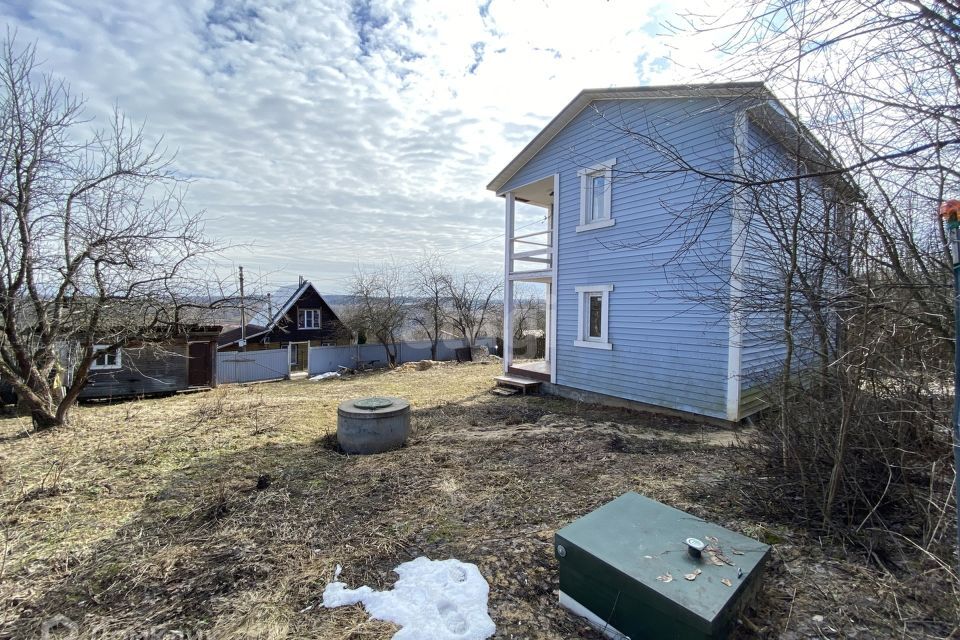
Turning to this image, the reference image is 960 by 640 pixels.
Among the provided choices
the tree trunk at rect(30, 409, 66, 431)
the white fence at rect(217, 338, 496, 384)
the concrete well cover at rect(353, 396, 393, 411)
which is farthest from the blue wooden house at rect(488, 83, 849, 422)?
the white fence at rect(217, 338, 496, 384)

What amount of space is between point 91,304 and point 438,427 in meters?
5.44

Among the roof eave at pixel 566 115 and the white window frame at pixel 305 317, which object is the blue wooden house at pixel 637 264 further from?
the white window frame at pixel 305 317

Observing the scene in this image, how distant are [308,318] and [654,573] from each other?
28.1m

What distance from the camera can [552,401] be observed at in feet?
30.5

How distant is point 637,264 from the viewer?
8109 mm

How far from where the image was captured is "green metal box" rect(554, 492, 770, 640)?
1.76 m

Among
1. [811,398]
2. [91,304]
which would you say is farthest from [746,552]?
[91,304]

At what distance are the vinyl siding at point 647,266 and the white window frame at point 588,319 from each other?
117 millimetres

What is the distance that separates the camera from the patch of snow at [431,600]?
7.24 feet

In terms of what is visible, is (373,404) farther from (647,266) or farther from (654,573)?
(647,266)

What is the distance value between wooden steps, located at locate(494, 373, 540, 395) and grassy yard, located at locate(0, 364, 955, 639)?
3318 mm

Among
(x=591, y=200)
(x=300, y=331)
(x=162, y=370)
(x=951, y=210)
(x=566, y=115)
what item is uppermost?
(x=566, y=115)

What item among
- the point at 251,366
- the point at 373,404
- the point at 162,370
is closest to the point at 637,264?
the point at 373,404

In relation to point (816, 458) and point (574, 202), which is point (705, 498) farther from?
point (574, 202)
